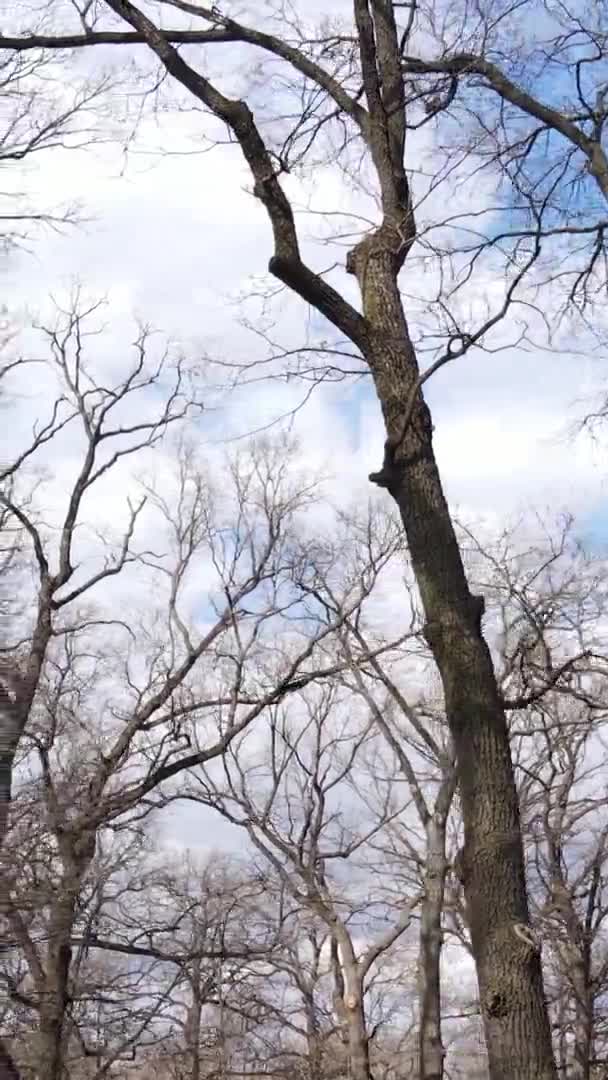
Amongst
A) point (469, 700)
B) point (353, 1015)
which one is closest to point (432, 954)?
point (353, 1015)

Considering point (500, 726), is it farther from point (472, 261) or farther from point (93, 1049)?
point (93, 1049)

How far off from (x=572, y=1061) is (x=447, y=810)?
653 centimetres

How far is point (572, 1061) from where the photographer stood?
20.9 metres

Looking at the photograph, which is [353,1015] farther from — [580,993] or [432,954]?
[580,993]

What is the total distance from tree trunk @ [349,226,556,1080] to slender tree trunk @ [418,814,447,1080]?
12.6 meters

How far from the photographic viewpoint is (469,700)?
17.5 ft

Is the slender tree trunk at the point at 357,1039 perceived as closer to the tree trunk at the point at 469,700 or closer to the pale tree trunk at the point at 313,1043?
the pale tree trunk at the point at 313,1043

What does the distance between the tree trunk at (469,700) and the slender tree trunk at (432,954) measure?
41.5 ft

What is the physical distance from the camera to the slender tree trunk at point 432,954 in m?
16.5

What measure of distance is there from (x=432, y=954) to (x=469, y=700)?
13239 mm

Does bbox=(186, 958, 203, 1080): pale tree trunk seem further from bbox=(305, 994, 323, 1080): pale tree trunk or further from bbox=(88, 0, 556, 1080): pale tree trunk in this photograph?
bbox=(88, 0, 556, 1080): pale tree trunk

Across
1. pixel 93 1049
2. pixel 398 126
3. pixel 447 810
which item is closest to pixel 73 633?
pixel 93 1049

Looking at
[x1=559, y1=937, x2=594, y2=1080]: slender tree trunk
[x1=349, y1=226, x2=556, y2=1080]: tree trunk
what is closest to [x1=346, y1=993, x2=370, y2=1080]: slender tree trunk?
[x1=559, y1=937, x2=594, y2=1080]: slender tree trunk

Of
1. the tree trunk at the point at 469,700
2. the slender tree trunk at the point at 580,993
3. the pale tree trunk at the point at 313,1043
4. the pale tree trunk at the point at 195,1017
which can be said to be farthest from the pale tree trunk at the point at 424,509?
the pale tree trunk at the point at 313,1043
